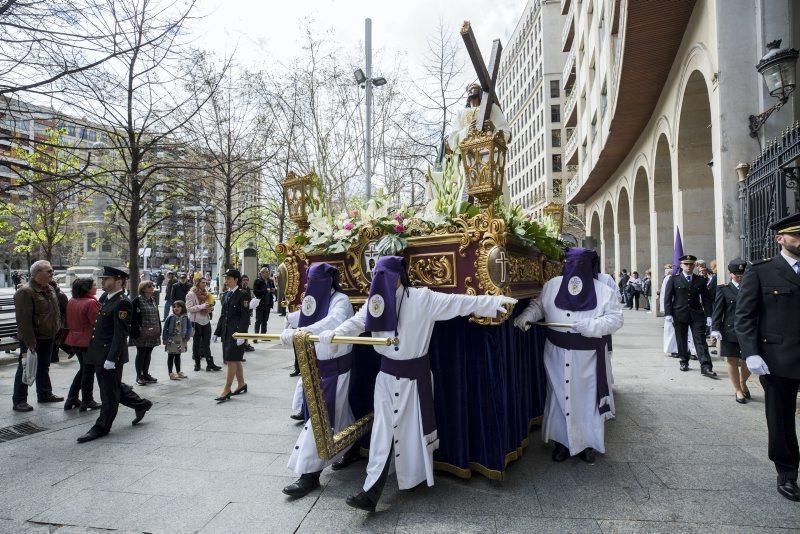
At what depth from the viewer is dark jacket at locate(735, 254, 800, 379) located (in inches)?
149

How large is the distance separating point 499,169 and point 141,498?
4232mm

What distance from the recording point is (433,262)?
434cm

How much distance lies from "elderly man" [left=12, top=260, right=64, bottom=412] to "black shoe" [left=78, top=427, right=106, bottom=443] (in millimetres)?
1995

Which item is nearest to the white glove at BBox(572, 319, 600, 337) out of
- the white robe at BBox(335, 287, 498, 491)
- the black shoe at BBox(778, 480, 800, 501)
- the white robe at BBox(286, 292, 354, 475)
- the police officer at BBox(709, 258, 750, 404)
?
the white robe at BBox(335, 287, 498, 491)

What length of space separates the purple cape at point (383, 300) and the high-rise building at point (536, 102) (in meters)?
49.9

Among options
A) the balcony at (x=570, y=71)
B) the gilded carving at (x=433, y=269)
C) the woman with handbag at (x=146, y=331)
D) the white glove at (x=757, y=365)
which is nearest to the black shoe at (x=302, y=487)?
the gilded carving at (x=433, y=269)

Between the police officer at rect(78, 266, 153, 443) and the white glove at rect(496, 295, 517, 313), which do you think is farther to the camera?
the police officer at rect(78, 266, 153, 443)

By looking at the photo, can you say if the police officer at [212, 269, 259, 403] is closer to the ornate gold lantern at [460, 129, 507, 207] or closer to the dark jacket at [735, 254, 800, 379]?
the ornate gold lantern at [460, 129, 507, 207]

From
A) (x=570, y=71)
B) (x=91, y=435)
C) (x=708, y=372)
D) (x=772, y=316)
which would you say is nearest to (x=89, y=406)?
(x=91, y=435)

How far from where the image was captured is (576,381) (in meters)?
4.68

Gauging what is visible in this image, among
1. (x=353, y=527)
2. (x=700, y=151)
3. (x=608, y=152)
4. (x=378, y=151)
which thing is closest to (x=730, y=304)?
(x=353, y=527)

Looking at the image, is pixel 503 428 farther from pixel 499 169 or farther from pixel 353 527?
pixel 499 169

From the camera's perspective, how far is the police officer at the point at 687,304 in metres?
8.72

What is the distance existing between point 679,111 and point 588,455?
12334mm
